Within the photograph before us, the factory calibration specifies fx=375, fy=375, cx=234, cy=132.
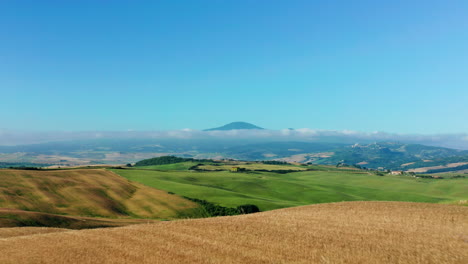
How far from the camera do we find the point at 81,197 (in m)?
84.4

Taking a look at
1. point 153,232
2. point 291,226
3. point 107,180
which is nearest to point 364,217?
point 291,226

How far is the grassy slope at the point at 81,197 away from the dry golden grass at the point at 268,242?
53.1m

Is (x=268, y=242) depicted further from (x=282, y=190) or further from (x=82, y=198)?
(x=282, y=190)

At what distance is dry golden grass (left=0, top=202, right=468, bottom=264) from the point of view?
1959 cm

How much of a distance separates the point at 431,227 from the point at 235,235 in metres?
14.5

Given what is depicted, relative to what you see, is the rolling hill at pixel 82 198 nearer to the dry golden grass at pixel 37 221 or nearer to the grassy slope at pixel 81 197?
the grassy slope at pixel 81 197

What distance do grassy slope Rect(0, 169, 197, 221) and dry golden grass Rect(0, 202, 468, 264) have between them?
53.1 meters

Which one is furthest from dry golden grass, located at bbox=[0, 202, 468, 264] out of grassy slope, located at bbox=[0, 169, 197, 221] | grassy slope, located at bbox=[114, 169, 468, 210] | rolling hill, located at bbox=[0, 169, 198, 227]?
grassy slope, located at bbox=[114, 169, 468, 210]

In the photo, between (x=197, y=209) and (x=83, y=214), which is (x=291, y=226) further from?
(x=197, y=209)

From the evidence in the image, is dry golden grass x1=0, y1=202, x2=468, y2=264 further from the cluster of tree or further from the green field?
the green field

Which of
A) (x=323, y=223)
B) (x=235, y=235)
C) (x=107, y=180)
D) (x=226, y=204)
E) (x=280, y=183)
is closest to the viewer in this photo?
(x=235, y=235)

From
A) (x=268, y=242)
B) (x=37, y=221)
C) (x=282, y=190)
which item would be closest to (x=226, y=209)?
(x=37, y=221)

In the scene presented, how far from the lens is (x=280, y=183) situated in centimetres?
15125

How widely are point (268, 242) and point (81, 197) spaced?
72.4 m
